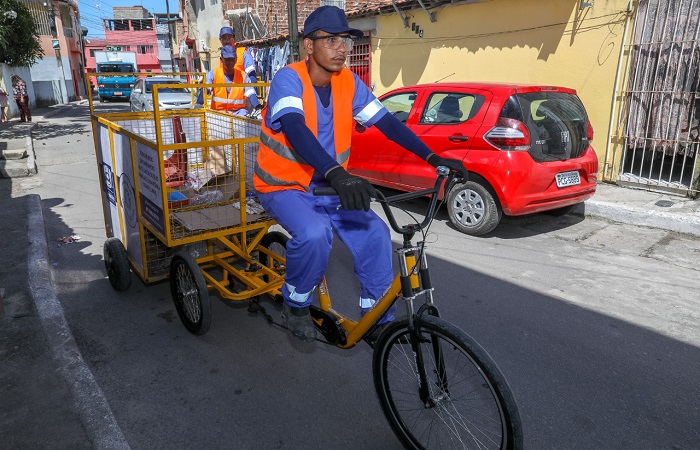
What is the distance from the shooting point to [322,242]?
2.72m

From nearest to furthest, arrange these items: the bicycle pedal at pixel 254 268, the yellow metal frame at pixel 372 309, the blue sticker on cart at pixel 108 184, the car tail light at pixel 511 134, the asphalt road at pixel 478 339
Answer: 1. the yellow metal frame at pixel 372 309
2. the asphalt road at pixel 478 339
3. the bicycle pedal at pixel 254 268
4. the blue sticker on cart at pixel 108 184
5. the car tail light at pixel 511 134

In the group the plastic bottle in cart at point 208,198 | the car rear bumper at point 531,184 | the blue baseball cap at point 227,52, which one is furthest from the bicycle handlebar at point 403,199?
the blue baseball cap at point 227,52

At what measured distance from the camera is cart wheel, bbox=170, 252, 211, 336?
3539 millimetres

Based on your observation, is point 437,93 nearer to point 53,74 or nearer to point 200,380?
point 200,380

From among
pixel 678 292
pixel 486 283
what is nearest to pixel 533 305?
pixel 486 283

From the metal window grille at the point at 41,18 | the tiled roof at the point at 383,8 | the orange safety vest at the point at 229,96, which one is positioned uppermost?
the metal window grille at the point at 41,18

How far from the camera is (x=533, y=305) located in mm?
4273

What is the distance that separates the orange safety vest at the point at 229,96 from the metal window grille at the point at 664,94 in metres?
5.54

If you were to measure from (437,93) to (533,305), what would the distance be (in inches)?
128

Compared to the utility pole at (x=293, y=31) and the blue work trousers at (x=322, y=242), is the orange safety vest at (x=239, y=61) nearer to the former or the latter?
the utility pole at (x=293, y=31)

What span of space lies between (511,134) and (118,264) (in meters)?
4.00

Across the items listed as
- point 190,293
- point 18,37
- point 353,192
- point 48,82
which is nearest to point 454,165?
point 353,192

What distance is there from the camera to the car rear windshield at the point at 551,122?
5602 millimetres

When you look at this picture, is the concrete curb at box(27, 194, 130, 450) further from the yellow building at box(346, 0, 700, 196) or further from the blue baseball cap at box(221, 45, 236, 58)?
the yellow building at box(346, 0, 700, 196)
